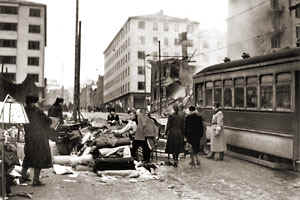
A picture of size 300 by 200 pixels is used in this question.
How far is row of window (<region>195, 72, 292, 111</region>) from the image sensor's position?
1023cm

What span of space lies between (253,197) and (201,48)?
151ft

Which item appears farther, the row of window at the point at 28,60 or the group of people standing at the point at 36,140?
the row of window at the point at 28,60

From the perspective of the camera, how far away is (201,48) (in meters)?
51.8

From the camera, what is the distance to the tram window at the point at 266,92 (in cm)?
1084

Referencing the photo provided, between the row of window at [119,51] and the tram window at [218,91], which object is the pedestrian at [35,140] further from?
the row of window at [119,51]

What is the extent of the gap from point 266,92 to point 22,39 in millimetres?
49763

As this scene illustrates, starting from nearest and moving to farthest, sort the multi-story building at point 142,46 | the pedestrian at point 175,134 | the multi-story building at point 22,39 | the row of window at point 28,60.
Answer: the pedestrian at point 175,134 < the row of window at point 28,60 < the multi-story building at point 22,39 < the multi-story building at point 142,46

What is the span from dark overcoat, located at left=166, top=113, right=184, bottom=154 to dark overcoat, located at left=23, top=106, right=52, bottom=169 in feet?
13.0

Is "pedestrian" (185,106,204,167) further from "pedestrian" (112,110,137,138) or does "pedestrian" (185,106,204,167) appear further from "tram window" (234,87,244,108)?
"tram window" (234,87,244,108)

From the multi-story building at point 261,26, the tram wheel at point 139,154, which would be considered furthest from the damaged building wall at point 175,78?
the tram wheel at point 139,154

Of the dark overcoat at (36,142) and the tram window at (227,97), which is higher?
the tram window at (227,97)

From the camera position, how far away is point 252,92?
468 inches

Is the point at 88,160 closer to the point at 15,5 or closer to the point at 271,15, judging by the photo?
the point at 271,15

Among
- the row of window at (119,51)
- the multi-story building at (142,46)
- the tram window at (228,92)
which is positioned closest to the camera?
the tram window at (228,92)
